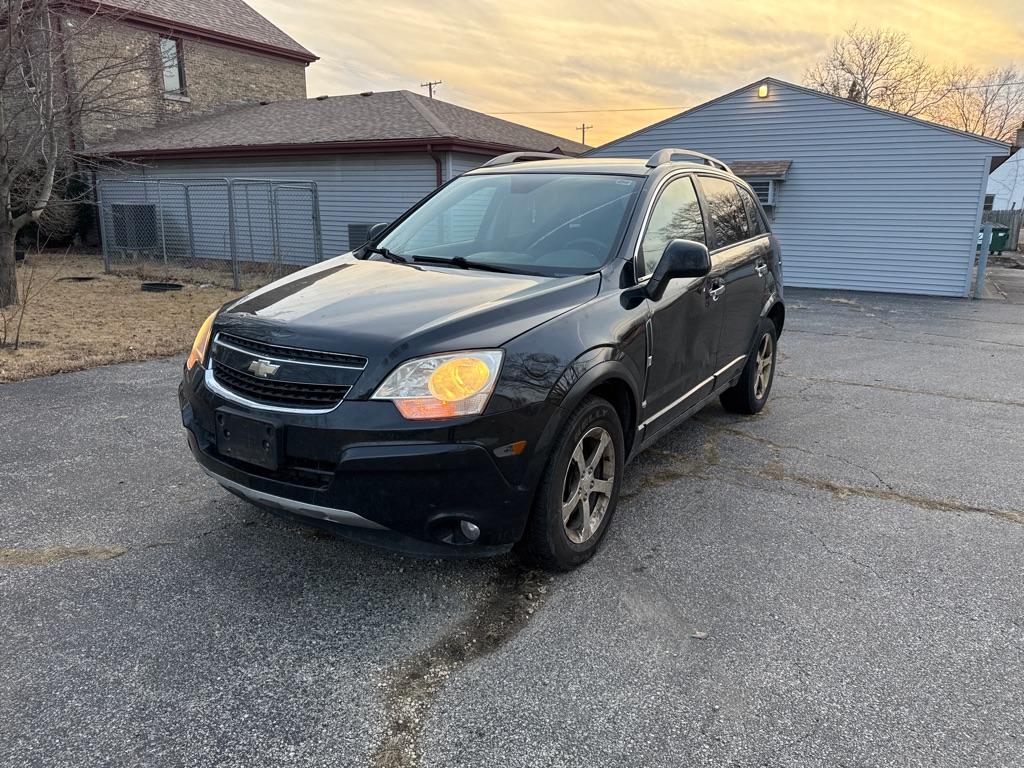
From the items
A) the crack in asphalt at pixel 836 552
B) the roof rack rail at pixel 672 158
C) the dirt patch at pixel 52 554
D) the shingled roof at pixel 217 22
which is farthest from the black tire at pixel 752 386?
the shingled roof at pixel 217 22

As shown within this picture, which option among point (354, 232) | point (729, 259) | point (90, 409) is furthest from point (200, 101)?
point (729, 259)

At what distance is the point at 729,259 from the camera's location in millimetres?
4566

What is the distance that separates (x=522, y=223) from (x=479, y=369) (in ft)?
5.11

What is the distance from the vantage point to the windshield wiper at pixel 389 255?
12.6 feet

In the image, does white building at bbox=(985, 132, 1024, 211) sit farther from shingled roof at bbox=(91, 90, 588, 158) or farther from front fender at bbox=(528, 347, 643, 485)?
front fender at bbox=(528, 347, 643, 485)

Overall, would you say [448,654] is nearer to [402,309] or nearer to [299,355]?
[299,355]

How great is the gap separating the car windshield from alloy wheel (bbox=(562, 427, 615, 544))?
819mm

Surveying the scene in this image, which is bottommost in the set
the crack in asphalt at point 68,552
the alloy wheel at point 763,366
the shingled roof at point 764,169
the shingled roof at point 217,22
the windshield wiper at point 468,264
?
the crack in asphalt at point 68,552

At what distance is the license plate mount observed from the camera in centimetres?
266

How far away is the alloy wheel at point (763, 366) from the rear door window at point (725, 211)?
90 centimetres

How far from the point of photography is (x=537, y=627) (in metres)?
2.77

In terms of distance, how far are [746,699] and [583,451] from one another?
3.77 ft

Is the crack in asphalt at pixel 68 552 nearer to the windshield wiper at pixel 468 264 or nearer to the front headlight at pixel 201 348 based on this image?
the front headlight at pixel 201 348

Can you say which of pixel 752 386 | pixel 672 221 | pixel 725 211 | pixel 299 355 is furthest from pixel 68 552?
pixel 752 386
